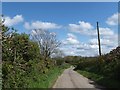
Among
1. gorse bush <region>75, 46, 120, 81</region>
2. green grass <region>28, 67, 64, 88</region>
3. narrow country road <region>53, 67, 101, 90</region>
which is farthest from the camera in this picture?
gorse bush <region>75, 46, 120, 81</region>

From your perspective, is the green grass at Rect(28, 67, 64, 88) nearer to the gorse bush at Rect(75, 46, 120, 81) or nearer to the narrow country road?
the narrow country road

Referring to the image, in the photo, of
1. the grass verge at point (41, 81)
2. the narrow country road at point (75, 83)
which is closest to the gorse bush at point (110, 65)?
the narrow country road at point (75, 83)

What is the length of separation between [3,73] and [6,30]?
2.75m

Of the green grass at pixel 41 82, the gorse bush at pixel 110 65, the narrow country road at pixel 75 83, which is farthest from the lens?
the gorse bush at pixel 110 65

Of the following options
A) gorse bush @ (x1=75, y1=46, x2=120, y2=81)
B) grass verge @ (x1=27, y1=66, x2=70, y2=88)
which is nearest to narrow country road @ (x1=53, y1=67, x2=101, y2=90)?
grass verge @ (x1=27, y1=66, x2=70, y2=88)

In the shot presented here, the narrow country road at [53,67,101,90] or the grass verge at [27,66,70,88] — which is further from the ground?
the grass verge at [27,66,70,88]

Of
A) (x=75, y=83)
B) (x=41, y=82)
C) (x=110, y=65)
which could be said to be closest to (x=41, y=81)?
(x=41, y=82)

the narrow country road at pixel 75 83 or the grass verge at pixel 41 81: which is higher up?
the grass verge at pixel 41 81

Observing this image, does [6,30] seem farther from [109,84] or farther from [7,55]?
[109,84]

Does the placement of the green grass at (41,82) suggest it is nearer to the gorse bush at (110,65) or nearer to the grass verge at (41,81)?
the grass verge at (41,81)

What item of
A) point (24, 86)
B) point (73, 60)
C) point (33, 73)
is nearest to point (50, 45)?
point (33, 73)

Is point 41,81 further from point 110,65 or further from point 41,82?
point 110,65

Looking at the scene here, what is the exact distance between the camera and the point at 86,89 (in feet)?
73.6

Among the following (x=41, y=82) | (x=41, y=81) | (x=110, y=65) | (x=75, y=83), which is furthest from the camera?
(x=110, y=65)
